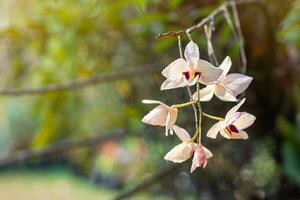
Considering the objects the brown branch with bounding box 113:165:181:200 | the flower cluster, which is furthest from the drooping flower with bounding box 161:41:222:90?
the brown branch with bounding box 113:165:181:200

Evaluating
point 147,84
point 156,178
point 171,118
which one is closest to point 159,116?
point 171,118

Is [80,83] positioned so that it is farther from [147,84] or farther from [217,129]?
[217,129]

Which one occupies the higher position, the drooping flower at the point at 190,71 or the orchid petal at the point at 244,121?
the drooping flower at the point at 190,71

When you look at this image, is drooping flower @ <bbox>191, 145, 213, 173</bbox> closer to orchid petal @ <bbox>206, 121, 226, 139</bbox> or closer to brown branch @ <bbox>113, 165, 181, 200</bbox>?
orchid petal @ <bbox>206, 121, 226, 139</bbox>

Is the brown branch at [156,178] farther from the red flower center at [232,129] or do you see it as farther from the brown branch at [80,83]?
the red flower center at [232,129]

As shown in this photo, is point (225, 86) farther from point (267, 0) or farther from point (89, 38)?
point (89, 38)

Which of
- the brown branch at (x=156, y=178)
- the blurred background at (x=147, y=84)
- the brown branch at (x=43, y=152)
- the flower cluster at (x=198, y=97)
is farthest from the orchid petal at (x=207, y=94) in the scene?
the brown branch at (x=43, y=152)
